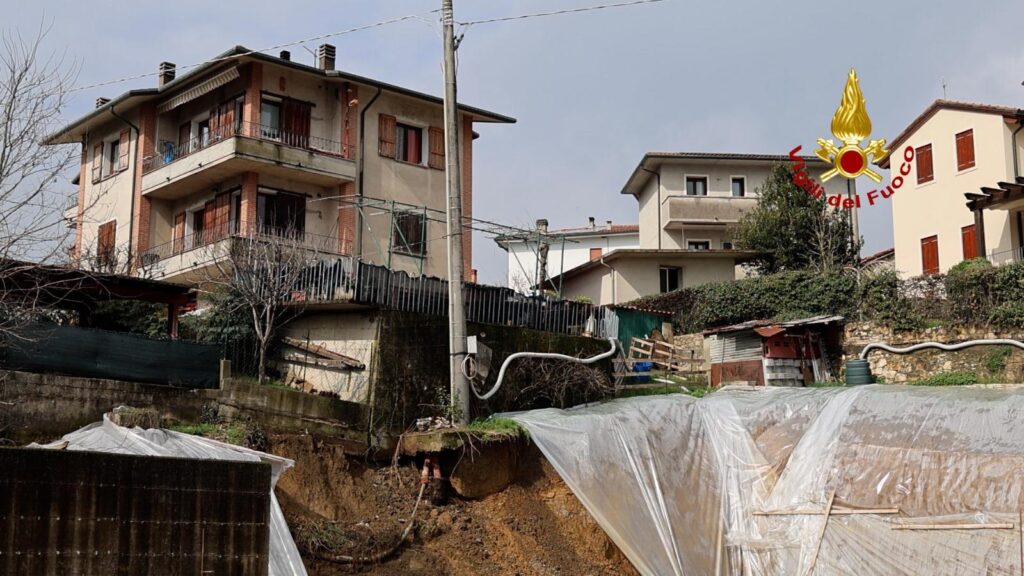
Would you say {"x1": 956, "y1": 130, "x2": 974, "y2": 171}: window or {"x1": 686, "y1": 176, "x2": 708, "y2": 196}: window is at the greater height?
{"x1": 686, "y1": 176, "x2": 708, "y2": 196}: window

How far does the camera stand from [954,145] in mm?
32375

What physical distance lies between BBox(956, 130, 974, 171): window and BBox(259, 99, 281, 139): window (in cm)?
2066

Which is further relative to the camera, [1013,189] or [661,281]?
[661,281]

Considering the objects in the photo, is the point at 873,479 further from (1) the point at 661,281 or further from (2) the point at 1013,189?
(1) the point at 661,281

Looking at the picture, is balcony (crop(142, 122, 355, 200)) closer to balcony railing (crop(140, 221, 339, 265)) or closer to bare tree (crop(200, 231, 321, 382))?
balcony railing (crop(140, 221, 339, 265))

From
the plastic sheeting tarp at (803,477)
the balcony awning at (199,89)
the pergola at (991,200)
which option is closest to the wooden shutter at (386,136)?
the balcony awning at (199,89)

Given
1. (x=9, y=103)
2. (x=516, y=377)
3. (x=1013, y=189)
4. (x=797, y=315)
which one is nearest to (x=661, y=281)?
(x=797, y=315)

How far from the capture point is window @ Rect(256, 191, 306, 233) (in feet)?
87.4

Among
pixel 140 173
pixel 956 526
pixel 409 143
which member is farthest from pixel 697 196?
pixel 956 526

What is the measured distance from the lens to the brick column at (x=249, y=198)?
85.8ft

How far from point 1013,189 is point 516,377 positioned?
16.5 meters

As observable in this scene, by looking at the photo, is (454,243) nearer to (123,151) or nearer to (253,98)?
(253,98)

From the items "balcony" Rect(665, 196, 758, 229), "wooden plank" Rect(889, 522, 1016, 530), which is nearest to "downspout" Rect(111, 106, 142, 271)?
"balcony" Rect(665, 196, 758, 229)

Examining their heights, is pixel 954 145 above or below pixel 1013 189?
above
